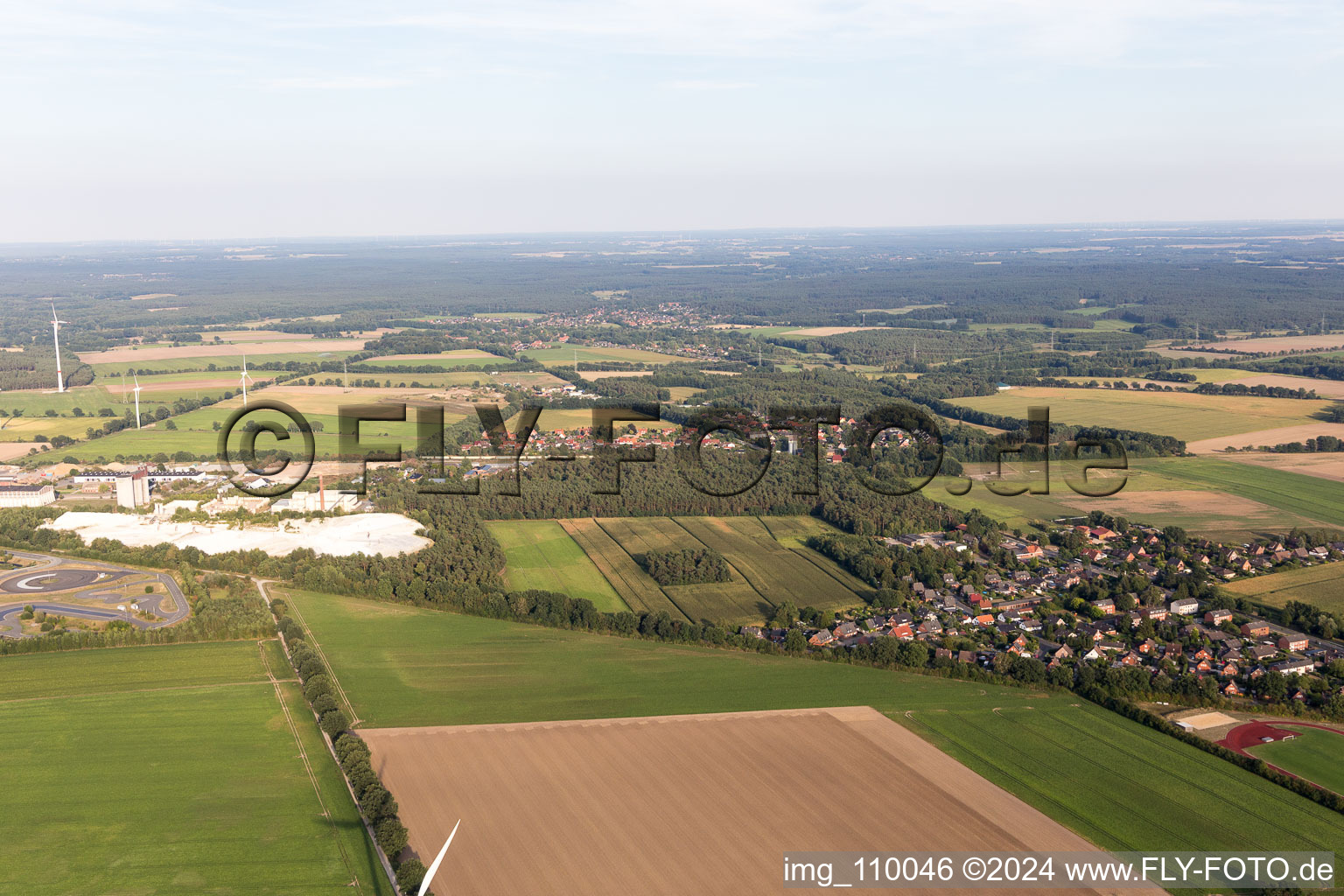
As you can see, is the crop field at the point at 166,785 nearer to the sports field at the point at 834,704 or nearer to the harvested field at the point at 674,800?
the harvested field at the point at 674,800

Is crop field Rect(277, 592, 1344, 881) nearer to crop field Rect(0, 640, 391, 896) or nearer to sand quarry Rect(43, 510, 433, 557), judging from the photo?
crop field Rect(0, 640, 391, 896)

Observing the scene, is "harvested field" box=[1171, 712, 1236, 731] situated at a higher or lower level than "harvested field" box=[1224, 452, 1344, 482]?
lower

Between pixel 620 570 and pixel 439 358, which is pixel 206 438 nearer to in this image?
pixel 620 570

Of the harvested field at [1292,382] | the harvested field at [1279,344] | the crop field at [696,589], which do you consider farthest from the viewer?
the harvested field at [1279,344]

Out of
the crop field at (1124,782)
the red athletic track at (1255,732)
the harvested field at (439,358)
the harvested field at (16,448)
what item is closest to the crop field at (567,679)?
the crop field at (1124,782)

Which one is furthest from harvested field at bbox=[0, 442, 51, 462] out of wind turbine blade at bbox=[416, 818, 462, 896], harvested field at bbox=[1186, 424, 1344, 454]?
harvested field at bbox=[1186, 424, 1344, 454]
